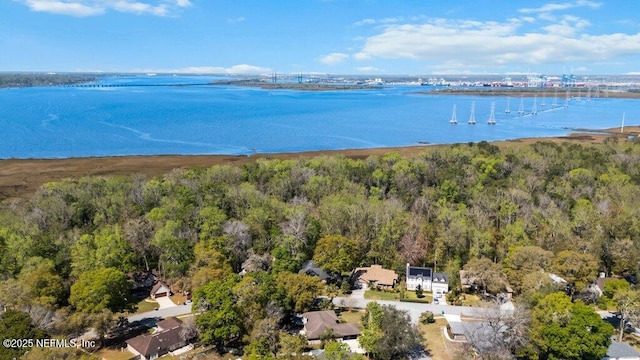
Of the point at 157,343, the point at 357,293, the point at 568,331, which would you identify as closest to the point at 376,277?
the point at 357,293

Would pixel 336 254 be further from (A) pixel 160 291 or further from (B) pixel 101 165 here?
(B) pixel 101 165

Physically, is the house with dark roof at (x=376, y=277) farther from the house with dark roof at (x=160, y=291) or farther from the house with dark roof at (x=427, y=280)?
the house with dark roof at (x=160, y=291)

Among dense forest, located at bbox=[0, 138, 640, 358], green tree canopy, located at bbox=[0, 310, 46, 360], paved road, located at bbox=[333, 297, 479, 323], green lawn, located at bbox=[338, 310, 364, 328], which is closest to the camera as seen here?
green tree canopy, located at bbox=[0, 310, 46, 360]

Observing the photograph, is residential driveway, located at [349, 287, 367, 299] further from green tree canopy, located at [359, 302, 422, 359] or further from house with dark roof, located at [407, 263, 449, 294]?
green tree canopy, located at [359, 302, 422, 359]

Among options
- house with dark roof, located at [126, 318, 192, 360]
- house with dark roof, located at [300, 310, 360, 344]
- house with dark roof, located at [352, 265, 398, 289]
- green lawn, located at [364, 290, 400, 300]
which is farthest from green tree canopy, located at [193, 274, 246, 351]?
house with dark roof, located at [352, 265, 398, 289]

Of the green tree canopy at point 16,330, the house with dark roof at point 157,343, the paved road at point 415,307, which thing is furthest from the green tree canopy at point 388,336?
the green tree canopy at point 16,330

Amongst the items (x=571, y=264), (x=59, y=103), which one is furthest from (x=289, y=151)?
(x=59, y=103)
